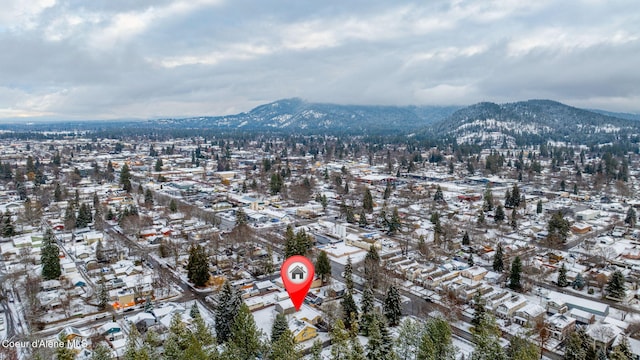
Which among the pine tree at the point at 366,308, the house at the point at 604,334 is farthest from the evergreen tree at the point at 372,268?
the house at the point at 604,334

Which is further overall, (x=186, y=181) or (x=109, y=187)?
(x=186, y=181)

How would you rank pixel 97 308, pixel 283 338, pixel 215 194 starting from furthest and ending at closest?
1. pixel 215 194
2. pixel 97 308
3. pixel 283 338

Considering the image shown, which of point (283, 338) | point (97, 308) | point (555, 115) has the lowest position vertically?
point (97, 308)

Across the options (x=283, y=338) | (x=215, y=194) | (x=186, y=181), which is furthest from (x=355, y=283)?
(x=186, y=181)

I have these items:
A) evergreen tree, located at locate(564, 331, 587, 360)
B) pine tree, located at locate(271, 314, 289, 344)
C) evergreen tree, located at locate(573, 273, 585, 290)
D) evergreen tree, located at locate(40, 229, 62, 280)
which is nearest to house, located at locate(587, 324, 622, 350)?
evergreen tree, located at locate(564, 331, 587, 360)

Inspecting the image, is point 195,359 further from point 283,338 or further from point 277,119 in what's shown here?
point 277,119

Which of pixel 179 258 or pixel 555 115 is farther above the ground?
pixel 555 115

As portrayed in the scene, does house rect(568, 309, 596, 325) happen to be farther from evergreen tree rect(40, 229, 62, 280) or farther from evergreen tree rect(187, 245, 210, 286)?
evergreen tree rect(40, 229, 62, 280)

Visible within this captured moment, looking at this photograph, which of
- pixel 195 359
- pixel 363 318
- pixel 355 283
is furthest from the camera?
pixel 355 283
